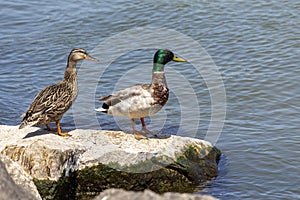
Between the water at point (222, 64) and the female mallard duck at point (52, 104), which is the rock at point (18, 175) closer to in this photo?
the female mallard duck at point (52, 104)

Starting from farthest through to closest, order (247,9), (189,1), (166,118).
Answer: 1. (189,1)
2. (247,9)
3. (166,118)

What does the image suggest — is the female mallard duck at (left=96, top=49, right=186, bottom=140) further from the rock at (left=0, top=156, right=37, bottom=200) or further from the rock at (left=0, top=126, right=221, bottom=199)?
the rock at (left=0, top=156, right=37, bottom=200)

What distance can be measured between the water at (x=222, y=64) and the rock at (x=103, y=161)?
0.43 m

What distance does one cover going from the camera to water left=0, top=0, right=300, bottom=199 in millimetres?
8523

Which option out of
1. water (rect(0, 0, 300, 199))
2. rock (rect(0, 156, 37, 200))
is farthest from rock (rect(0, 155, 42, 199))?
water (rect(0, 0, 300, 199))

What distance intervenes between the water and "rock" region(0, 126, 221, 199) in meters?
0.43

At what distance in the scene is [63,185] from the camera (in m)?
6.84

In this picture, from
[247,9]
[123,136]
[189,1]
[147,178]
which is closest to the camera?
[147,178]

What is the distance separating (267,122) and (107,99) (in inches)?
112

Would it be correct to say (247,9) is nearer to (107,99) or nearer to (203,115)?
(203,115)

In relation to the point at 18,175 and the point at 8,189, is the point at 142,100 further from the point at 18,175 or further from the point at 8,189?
the point at 8,189

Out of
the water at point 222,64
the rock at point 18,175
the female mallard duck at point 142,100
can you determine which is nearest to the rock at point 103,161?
the female mallard duck at point 142,100

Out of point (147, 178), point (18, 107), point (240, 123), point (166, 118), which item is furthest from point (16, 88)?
point (147, 178)

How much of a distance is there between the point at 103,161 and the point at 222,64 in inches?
215
